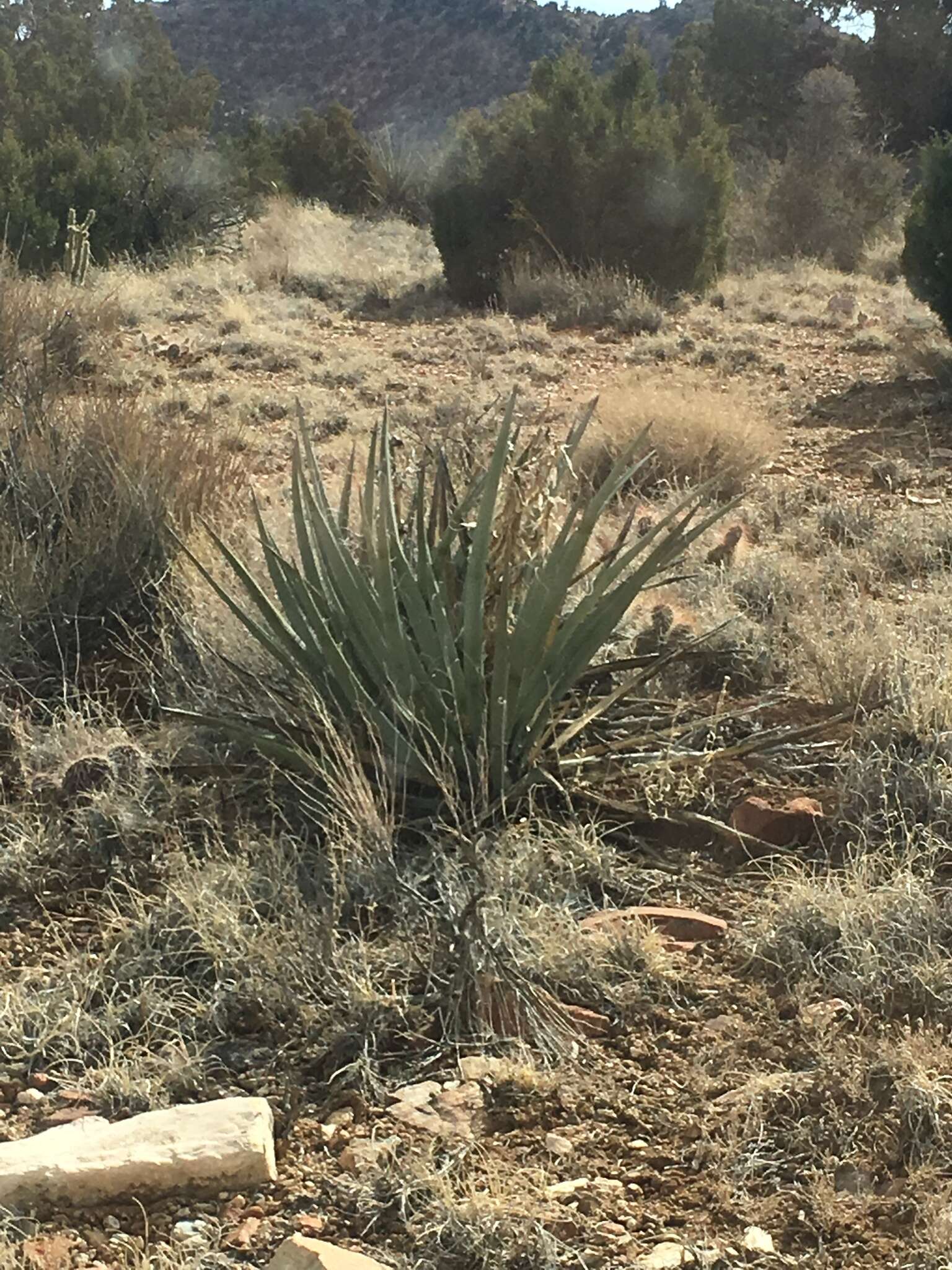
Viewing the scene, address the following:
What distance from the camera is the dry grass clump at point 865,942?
2447mm

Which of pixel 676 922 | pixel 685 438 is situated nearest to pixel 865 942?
pixel 676 922

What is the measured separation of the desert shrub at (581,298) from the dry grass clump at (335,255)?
1.45 meters

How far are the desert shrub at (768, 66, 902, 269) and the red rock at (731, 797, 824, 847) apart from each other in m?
14.1

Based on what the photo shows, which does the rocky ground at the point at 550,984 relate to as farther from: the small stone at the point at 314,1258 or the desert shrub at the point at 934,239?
the desert shrub at the point at 934,239

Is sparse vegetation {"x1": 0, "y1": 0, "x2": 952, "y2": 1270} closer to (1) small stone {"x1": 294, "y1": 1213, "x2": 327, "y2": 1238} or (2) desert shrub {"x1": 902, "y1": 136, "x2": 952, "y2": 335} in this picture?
(1) small stone {"x1": 294, "y1": 1213, "x2": 327, "y2": 1238}

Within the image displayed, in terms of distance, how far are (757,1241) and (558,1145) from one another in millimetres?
353

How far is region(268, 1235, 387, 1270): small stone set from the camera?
5.74 feet

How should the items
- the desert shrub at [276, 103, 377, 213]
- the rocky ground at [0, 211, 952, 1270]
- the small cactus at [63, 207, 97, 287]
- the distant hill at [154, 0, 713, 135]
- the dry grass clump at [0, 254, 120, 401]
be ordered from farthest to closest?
1. the distant hill at [154, 0, 713, 135]
2. the desert shrub at [276, 103, 377, 213]
3. the small cactus at [63, 207, 97, 287]
4. the dry grass clump at [0, 254, 120, 401]
5. the rocky ground at [0, 211, 952, 1270]

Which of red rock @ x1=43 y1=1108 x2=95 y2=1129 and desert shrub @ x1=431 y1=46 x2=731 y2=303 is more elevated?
desert shrub @ x1=431 y1=46 x2=731 y2=303

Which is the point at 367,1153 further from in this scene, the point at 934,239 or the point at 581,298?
the point at 581,298

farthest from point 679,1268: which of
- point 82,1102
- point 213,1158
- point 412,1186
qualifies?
point 82,1102

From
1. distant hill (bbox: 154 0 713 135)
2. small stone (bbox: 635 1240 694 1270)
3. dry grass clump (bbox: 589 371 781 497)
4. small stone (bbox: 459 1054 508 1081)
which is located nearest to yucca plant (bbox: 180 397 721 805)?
small stone (bbox: 459 1054 508 1081)

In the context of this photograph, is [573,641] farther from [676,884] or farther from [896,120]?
[896,120]

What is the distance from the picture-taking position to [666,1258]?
1898 millimetres
